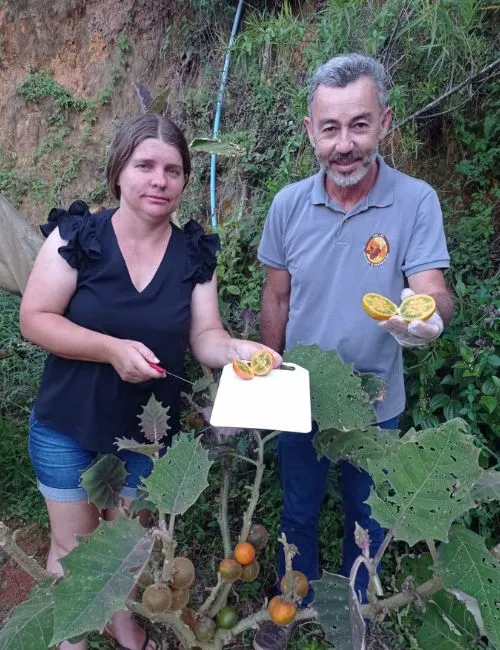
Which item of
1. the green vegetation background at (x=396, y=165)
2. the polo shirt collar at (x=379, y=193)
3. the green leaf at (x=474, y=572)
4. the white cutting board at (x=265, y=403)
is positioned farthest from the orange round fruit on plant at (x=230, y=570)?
the polo shirt collar at (x=379, y=193)

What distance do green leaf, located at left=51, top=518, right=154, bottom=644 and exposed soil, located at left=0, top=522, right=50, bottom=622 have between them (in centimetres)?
167

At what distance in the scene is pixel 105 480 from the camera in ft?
6.40

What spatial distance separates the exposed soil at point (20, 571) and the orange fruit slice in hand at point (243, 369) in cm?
190

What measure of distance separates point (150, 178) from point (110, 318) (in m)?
0.50

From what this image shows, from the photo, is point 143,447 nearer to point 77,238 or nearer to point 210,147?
point 77,238

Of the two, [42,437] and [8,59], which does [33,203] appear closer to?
[8,59]

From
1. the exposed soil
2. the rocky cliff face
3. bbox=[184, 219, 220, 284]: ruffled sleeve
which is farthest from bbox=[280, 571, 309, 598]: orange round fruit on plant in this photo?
the rocky cliff face

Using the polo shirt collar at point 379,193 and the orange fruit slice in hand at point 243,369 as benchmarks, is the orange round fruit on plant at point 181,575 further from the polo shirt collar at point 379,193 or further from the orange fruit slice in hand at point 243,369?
the polo shirt collar at point 379,193

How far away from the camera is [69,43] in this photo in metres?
7.36

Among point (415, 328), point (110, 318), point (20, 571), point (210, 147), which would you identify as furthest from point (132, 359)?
point (20, 571)

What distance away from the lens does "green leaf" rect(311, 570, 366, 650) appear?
1.40 m

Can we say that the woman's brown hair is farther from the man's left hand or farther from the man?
the man's left hand

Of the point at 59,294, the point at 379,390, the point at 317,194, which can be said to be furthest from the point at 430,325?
the point at 59,294

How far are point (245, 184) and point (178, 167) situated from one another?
2963 mm
